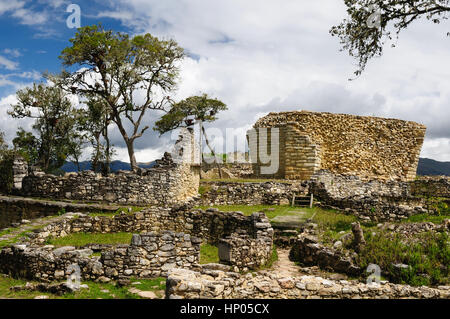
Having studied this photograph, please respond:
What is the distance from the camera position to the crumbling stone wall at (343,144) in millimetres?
25641

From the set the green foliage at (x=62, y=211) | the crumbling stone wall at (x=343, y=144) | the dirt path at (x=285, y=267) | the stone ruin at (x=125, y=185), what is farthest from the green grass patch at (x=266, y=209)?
the crumbling stone wall at (x=343, y=144)

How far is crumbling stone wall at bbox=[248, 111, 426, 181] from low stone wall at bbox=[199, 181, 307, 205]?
5.43 metres

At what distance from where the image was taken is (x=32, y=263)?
357 inches

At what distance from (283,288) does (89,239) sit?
818cm

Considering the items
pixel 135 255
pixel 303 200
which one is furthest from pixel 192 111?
pixel 135 255

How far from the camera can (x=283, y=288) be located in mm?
7227

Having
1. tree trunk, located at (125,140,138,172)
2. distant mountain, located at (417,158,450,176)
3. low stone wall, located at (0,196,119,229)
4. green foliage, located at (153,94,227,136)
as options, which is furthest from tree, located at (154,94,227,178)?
distant mountain, located at (417,158,450,176)

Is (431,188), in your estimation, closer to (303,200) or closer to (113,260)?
(303,200)

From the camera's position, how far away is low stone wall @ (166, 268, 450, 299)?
671 centimetres

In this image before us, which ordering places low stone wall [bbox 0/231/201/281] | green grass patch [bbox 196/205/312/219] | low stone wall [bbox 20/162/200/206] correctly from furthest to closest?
low stone wall [bbox 20/162/200/206]
green grass patch [bbox 196/205/312/219]
low stone wall [bbox 0/231/201/281]

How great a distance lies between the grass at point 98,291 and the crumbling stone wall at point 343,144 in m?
18.3

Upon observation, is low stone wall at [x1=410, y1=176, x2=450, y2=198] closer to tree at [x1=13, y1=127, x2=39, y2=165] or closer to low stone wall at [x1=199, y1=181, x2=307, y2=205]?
low stone wall at [x1=199, y1=181, x2=307, y2=205]

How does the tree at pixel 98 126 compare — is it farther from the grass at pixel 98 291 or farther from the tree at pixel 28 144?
the grass at pixel 98 291
